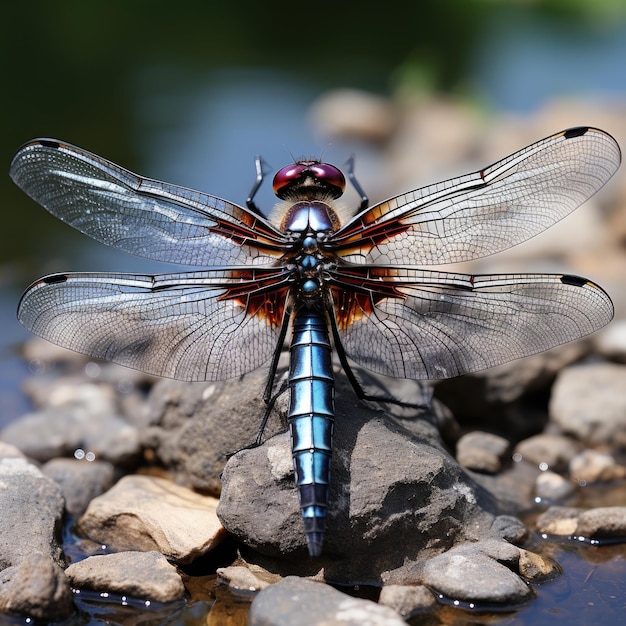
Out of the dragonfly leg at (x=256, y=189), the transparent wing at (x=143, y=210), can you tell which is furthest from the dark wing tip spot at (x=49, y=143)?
the dragonfly leg at (x=256, y=189)

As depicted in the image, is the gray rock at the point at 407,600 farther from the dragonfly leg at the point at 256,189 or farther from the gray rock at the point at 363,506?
the dragonfly leg at the point at 256,189

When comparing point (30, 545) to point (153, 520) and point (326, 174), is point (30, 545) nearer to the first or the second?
point (153, 520)

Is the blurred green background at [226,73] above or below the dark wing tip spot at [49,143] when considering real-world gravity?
above

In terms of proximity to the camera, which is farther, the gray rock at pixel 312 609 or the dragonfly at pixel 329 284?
the dragonfly at pixel 329 284

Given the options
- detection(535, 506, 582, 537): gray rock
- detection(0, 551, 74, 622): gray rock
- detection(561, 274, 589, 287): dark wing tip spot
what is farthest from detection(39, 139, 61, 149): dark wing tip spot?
detection(535, 506, 582, 537): gray rock

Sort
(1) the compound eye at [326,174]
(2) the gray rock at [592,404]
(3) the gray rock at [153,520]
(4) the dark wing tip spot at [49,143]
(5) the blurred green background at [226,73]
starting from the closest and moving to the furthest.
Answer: (3) the gray rock at [153,520] < (4) the dark wing tip spot at [49,143] < (1) the compound eye at [326,174] < (2) the gray rock at [592,404] < (5) the blurred green background at [226,73]

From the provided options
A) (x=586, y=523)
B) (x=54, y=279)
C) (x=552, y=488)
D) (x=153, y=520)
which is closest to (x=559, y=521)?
(x=586, y=523)
